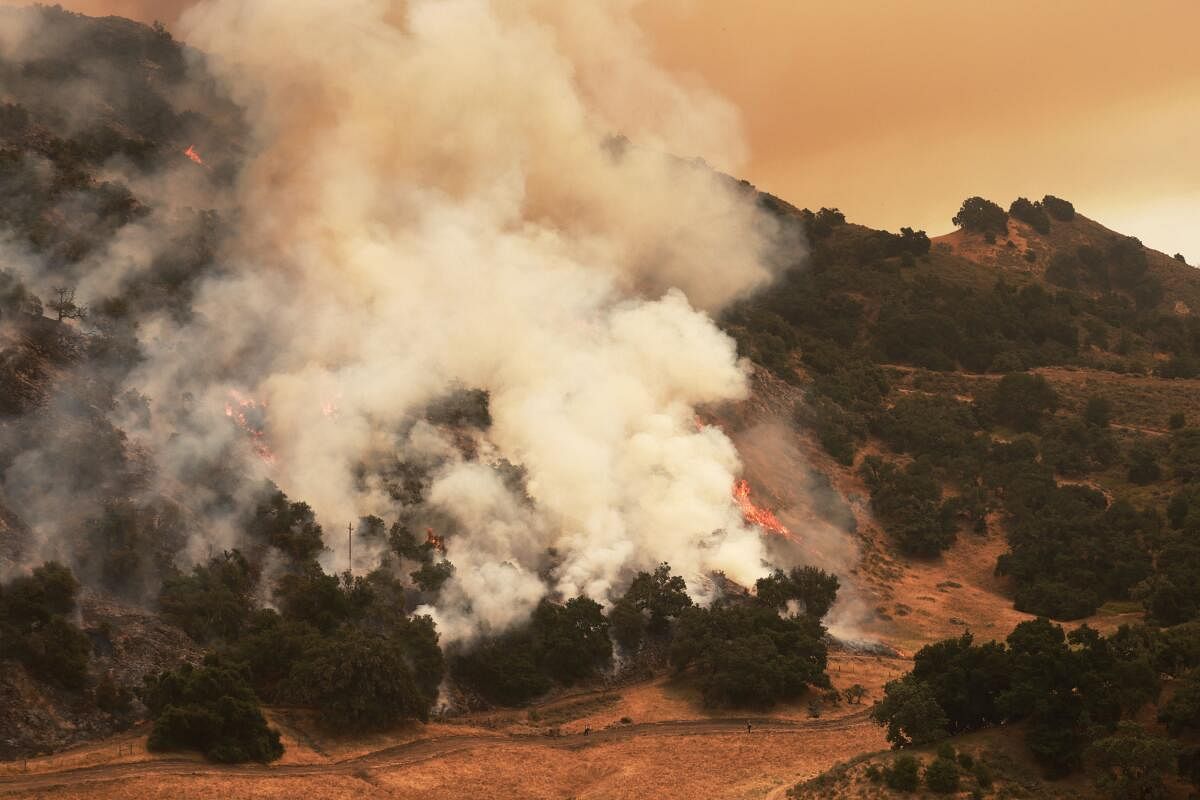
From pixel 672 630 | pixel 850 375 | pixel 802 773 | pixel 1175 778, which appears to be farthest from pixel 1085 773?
pixel 850 375

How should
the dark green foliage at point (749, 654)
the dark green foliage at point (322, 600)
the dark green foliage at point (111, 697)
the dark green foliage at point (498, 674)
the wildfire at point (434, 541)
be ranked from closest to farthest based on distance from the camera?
the dark green foliage at point (111, 697) → the dark green foliage at point (322, 600) → the dark green foliage at point (749, 654) → the dark green foliage at point (498, 674) → the wildfire at point (434, 541)

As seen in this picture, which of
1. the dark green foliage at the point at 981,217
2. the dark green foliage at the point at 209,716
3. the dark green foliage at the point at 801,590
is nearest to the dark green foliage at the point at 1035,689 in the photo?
the dark green foliage at the point at 801,590

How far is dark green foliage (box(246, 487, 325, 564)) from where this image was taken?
70.1 meters

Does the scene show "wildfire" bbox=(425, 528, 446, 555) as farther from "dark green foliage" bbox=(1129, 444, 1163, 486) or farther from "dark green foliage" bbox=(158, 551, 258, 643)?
"dark green foliage" bbox=(1129, 444, 1163, 486)

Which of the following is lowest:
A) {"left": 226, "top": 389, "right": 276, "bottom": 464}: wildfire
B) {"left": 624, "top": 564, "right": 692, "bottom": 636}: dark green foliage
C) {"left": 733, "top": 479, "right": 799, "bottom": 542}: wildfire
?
{"left": 624, "top": 564, "right": 692, "bottom": 636}: dark green foliage

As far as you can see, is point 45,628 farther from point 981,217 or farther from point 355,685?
point 981,217

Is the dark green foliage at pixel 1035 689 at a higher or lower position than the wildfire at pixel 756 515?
lower

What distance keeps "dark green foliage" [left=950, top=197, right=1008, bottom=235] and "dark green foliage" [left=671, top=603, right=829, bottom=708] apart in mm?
109958

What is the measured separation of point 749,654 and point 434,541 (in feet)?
64.8

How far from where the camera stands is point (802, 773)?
55.2 metres

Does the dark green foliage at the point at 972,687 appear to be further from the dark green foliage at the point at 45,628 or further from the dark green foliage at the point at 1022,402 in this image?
the dark green foliage at the point at 1022,402

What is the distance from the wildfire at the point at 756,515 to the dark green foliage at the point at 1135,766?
1595 inches

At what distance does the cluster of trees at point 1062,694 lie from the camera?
47.7m

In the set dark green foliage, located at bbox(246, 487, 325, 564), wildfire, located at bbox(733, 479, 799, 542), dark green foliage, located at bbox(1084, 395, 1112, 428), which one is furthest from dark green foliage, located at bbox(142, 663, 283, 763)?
dark green foliage, located at bbox(1084, 395, 1112, 428)
